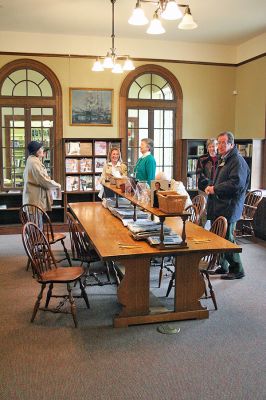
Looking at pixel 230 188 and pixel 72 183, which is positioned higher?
pixel 230 188

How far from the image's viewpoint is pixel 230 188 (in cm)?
463

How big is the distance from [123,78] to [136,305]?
5.25 metres

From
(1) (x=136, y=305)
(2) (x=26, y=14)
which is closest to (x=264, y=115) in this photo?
(2) (x=26, y=14)

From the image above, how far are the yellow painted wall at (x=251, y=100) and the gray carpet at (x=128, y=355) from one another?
4271 millimetres

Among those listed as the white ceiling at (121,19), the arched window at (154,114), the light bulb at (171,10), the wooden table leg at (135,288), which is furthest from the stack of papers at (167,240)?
the arched window at (154,114)

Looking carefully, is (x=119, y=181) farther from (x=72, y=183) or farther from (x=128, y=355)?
(x=72, y=183)

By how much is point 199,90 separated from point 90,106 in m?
2.15

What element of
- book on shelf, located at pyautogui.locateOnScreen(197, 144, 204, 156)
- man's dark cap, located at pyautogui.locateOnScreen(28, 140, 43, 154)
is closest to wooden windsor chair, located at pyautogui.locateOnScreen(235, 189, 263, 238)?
book on shelf, located at pyautogui.locateOnScreen(197, 144, 204, 156)

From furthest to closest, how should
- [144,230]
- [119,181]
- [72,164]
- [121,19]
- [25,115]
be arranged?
[72,164], [25,115], [121,19], [119,181], [144,230]

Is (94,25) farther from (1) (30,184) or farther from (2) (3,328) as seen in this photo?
(2) (3,328)

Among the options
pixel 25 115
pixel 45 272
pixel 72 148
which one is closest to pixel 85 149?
pixel 72 148

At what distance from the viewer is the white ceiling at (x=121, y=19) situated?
234 inches

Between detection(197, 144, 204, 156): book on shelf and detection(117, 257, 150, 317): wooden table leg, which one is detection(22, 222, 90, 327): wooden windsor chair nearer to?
detection(117, 257, 150, 317): wooden table leg

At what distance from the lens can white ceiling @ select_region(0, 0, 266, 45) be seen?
595 cm
